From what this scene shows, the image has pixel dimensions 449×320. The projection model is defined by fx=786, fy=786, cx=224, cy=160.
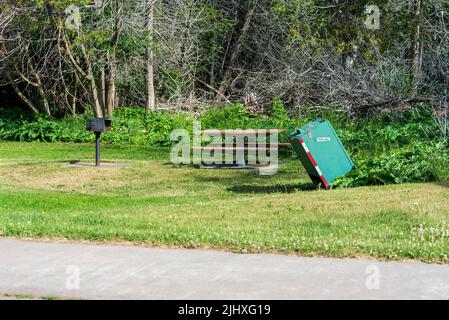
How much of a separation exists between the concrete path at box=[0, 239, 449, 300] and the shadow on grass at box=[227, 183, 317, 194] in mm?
5411

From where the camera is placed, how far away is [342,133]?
18.3 meters

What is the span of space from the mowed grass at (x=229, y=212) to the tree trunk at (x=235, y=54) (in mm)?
10583

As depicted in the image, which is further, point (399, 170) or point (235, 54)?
point (235, 54)

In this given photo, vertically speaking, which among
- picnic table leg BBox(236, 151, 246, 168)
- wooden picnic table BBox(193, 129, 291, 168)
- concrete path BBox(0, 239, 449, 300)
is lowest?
picnic table leg BBox(236, 151, 246, 168)

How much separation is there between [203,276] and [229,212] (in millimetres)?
3498

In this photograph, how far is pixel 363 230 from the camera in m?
8.73

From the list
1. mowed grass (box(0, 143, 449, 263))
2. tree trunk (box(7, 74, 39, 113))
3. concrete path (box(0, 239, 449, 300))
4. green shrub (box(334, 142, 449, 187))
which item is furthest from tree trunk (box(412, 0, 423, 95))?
concrete path (box(0, 239, 449, 300))

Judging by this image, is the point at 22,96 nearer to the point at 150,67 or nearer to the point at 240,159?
the point at 150,67

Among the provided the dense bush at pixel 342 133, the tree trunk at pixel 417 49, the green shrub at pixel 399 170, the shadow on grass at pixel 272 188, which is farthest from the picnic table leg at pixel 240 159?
the tree trunk at pixel 417 49

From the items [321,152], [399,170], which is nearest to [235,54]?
[321,152]

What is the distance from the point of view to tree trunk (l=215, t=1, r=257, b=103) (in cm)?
2606

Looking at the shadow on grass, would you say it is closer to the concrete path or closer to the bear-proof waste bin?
the bear-proof waste bin

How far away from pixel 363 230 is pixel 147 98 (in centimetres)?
1705
